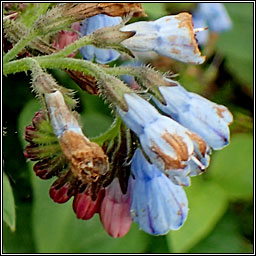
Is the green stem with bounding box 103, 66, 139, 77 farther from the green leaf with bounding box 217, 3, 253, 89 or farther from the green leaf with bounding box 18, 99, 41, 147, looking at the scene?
the green leaf with bounding box 217, 3, 253, 89

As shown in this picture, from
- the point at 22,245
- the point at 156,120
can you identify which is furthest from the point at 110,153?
the point at 22,245

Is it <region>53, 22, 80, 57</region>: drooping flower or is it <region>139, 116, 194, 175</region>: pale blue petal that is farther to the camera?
<region>53, 22, 80, 57</region>: drooping flower

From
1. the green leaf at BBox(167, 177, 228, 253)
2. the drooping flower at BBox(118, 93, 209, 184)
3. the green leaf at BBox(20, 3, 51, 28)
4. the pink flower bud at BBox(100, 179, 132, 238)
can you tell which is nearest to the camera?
the drooping flower at BBox(118, 93, 209, 184)

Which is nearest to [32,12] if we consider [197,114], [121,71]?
[121,71]

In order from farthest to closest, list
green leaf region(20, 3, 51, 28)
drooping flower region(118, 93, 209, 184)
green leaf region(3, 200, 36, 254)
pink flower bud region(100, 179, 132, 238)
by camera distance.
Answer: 1. green leaf region(3, 200, 36, 254)
2. green leaf region(20, 3, 51, 28)
3. pink flower bud region(100, 179, 132, 238)
4. drooping flower region(118, 93, 209, 184)

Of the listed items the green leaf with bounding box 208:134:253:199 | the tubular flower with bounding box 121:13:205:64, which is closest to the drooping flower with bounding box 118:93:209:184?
the tubular flower with bounding box 121:13:205:64

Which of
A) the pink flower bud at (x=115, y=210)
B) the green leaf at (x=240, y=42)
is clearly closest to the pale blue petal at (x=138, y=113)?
the pink flower bud at (x=115, y=210)
